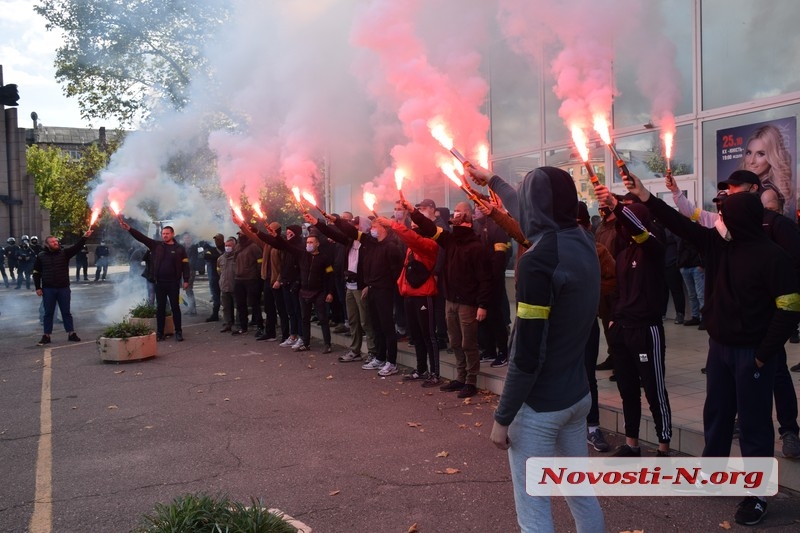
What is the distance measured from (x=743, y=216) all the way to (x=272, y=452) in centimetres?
380

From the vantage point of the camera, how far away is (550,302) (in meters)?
2.63

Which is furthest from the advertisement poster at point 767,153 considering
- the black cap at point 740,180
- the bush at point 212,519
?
the bush at point 212,519

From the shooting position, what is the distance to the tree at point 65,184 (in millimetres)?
33812

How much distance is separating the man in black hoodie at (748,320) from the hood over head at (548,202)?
1306 millimetres

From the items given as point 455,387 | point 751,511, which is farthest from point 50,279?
point 751,511

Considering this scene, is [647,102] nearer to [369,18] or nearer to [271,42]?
[369,18]

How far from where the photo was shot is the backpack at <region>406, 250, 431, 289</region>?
24.9 ft

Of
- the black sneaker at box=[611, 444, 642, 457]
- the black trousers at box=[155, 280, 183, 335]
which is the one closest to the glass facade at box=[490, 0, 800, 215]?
the black sneaker at box=[611, 444, 642, 457]

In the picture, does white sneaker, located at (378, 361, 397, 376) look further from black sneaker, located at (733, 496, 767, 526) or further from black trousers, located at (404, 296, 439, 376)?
black sneaker, located at (733, 496, 767, 526)

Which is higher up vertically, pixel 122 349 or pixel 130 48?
pixel 130 48

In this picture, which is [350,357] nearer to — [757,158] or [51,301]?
[51,301]

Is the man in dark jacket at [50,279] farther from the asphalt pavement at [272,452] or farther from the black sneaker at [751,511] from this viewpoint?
the black sneaker at [751,511]

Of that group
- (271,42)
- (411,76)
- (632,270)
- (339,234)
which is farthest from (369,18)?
(632,270)

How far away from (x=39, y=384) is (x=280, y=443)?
4441mm
